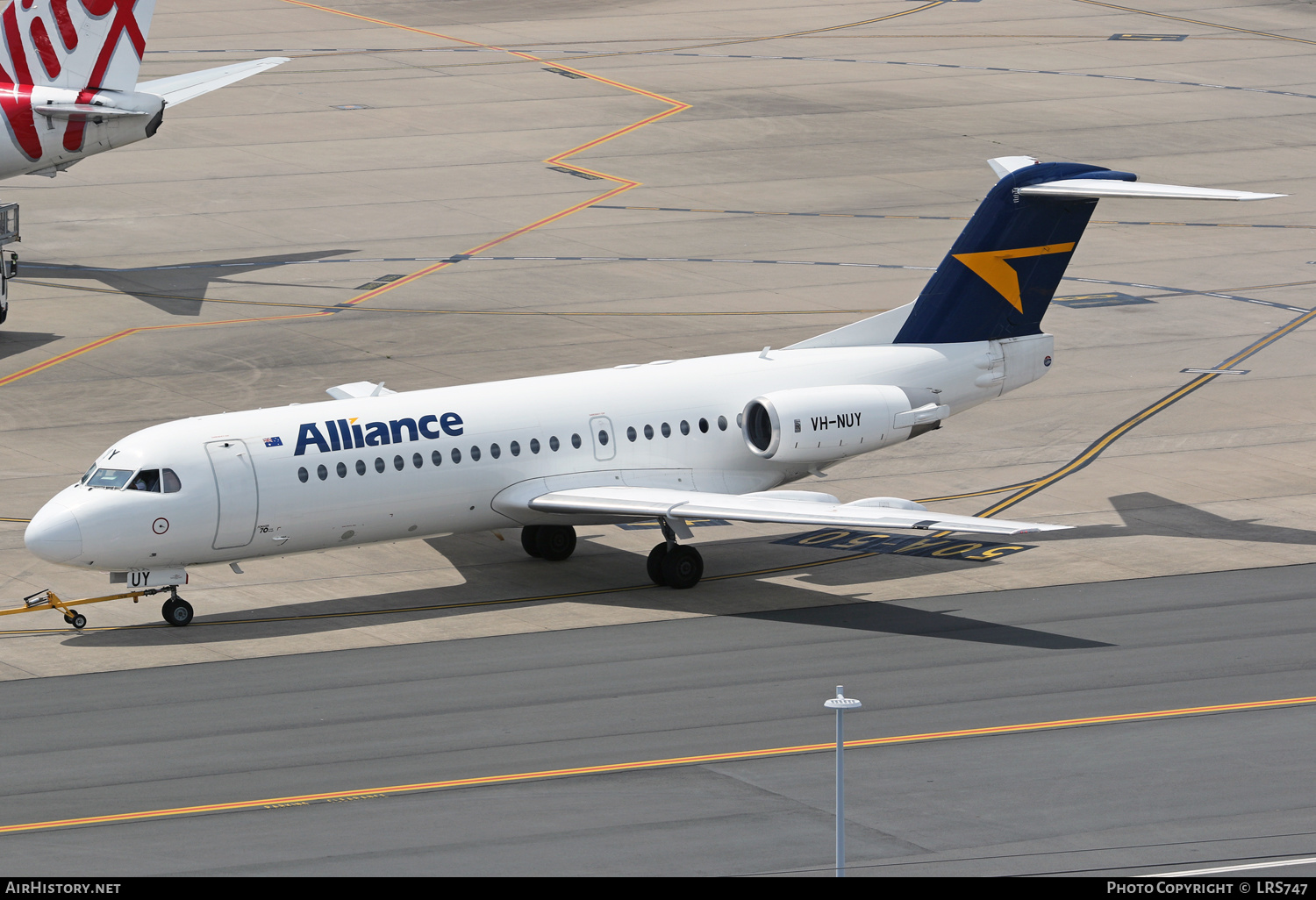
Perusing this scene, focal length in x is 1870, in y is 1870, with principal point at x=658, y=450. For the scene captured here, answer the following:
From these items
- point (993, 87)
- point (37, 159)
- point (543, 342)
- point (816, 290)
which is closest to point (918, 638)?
point (543, 342)

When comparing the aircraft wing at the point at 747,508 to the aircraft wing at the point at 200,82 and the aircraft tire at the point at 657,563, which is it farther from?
the aircraft wing at the point at 200,82

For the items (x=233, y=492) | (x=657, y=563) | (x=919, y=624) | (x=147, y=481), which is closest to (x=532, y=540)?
(x=657, y=563)

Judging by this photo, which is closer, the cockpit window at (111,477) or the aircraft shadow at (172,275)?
the cockpit window at (111,477)

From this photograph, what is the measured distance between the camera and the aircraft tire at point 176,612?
95.5ft

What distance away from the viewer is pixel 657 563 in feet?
102

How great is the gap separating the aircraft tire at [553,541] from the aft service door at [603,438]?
1.76 meters

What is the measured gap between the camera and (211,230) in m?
57.4

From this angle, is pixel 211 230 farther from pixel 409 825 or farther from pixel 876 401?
pixel 409 825

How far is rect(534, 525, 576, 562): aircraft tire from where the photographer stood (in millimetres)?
32688

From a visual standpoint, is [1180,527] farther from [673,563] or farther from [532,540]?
[532,540]

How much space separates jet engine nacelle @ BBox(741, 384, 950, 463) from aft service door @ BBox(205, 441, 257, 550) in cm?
871

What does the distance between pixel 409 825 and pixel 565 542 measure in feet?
38.5

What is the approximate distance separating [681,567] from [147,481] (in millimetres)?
8626

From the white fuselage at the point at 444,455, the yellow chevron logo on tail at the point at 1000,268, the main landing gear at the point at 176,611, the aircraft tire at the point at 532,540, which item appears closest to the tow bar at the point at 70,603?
the main landing gear at the point at 176,611
